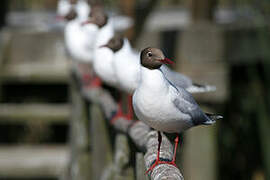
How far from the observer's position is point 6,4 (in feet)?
21.0

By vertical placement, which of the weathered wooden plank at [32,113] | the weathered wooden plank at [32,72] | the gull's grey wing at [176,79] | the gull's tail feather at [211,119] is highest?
the gull's grey wing at [176,79]

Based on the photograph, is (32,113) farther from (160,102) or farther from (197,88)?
(160,102)

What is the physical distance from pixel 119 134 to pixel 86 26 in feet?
4.58

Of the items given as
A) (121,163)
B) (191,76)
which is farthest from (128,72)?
(191,76)

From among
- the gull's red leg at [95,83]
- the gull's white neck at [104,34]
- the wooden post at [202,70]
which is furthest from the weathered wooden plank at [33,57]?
the gull's white neck at [104,34]

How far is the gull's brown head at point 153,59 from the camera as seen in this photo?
1.85 meters

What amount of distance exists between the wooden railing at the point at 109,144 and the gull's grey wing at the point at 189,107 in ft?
0.52

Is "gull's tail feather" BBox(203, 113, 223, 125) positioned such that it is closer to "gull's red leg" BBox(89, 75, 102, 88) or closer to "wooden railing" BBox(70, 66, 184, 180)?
"wooden railing" BBox(70, 66, 184, 180)

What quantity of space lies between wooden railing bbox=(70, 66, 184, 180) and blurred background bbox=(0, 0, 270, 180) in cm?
63

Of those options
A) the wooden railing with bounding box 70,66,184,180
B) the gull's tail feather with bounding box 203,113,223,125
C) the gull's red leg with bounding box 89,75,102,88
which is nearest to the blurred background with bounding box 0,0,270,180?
the gull's tail feather with bounding box 203,113,223,125

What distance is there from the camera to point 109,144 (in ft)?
10.5

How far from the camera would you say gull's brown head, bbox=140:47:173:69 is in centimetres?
185

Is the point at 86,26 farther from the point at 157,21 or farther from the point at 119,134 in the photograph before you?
the point at 157,21

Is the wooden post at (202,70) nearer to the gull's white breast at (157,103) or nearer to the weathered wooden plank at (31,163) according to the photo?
the weathered wooden plank at (31,163)
